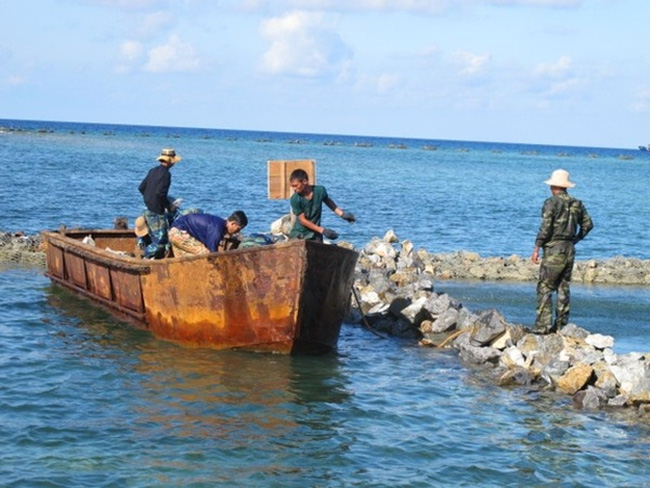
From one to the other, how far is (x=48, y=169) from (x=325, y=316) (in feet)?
139

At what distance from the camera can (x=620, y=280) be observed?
2094 centimetres

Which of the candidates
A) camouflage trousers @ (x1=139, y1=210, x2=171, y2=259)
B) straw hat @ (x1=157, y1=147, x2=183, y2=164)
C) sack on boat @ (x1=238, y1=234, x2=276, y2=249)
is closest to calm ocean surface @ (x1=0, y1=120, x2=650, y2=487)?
camouflage trousers @ (x1=139, y1=210, x2=171, y2=259)

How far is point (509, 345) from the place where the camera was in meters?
12.9

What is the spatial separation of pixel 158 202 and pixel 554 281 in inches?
217

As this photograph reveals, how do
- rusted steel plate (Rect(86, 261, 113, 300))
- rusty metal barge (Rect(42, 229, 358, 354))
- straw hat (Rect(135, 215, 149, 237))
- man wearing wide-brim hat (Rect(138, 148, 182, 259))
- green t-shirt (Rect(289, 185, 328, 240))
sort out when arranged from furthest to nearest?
straw hat (Rect(135, 215, 149, 237)), rusted steel plate (Rect(86, 261, 113, 300)), man wearing wide-brim hat (Rect(138, 148, 182, 259)), green t-shirt (Rect(289, 185, 328, 240)), rusty metal barge (Rect(42, 229, 358, 354))

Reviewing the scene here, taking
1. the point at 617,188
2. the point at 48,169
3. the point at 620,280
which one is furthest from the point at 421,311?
the point at 617,188

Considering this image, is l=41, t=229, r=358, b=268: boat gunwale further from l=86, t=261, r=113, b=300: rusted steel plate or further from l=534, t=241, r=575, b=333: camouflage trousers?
l=534, t=241, r=575, b=333: camouflage trousers

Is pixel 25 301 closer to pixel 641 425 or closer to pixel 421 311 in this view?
pixel 421 311

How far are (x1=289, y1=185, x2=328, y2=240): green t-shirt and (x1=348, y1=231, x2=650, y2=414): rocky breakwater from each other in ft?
6.29

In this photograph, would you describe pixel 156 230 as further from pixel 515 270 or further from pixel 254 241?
pixel 515 270

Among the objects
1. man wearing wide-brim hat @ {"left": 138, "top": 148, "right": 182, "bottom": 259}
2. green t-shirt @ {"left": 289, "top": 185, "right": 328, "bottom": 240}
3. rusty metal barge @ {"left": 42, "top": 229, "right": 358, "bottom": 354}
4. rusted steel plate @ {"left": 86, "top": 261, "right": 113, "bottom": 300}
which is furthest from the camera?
rusted steel plate @ {"left": 86, "top": 261, "right": 113, "bottom": 300}

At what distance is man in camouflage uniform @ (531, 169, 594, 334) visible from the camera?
12539 mm

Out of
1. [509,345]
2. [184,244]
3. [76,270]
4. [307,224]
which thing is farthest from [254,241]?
[76,270]

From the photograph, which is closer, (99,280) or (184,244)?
(184,244)
